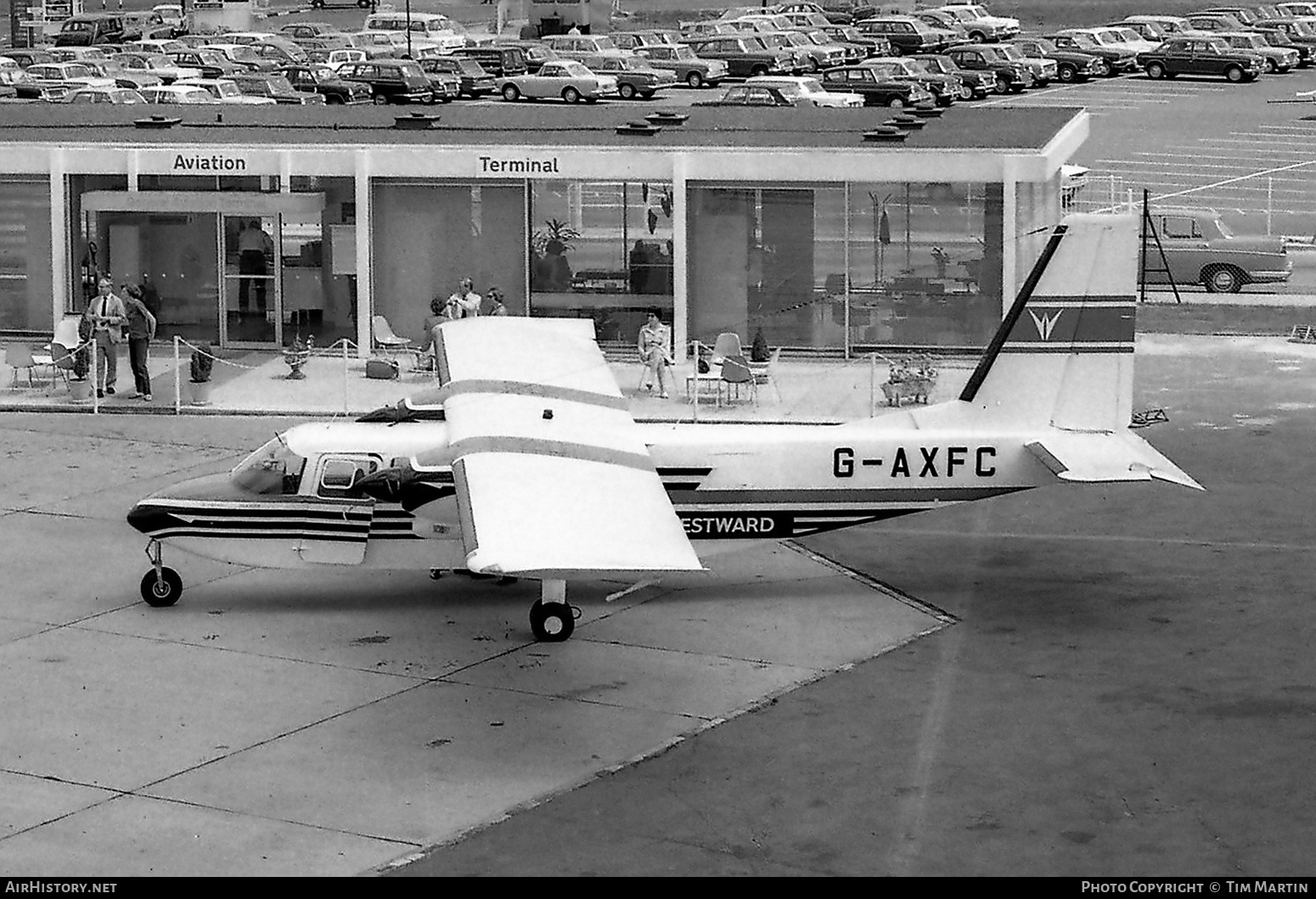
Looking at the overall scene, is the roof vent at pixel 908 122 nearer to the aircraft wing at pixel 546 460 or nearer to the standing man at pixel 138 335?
the aircraft wing at pixel 546 460

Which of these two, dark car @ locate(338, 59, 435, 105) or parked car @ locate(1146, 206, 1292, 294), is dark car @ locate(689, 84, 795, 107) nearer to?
dark car @ locate(338, 59, 435, 105)

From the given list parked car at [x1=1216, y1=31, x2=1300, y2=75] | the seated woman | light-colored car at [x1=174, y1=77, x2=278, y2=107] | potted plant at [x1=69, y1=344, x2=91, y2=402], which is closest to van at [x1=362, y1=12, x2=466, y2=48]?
light-colored car at [x1=174, y1=77, x2=278, y2=107]

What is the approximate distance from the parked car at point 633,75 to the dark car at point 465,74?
148 inches

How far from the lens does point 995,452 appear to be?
69.6 ft

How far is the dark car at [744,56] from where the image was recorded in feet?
261

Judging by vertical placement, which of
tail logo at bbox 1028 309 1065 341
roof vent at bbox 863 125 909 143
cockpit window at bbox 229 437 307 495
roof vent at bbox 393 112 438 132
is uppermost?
roof vent at bbox 393 112 438 132

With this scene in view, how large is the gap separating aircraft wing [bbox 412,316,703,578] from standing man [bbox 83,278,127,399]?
895 centimetres

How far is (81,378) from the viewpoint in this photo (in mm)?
31297

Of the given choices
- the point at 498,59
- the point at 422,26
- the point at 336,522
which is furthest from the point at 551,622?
the point at 422,26

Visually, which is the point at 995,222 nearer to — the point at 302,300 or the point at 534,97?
the point at 302,300

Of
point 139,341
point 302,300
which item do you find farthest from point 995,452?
point 302,300

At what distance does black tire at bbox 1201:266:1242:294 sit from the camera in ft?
137

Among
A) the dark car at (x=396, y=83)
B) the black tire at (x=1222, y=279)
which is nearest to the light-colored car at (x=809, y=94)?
the dark car at (x=396, y=83)

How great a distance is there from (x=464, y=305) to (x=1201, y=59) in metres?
53.8
